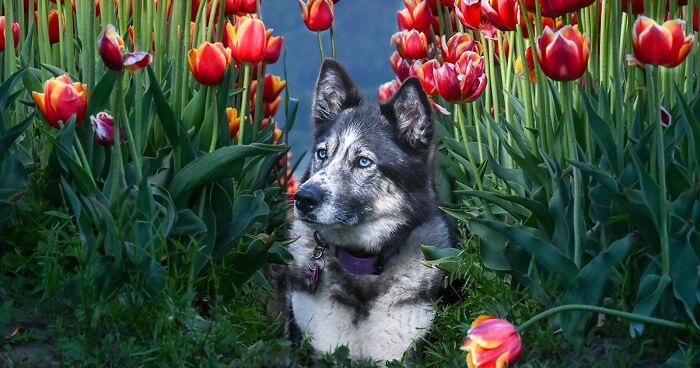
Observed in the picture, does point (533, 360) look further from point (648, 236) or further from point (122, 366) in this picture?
point (122, 366)

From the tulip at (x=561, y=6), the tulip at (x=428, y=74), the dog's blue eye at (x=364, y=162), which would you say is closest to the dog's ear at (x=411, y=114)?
the dog's blue eye at (x=364, y=162)

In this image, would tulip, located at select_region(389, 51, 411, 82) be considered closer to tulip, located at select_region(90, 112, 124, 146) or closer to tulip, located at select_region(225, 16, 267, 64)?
tulip, located at select_region(225, 16, 267, 64)

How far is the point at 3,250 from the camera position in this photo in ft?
15.9

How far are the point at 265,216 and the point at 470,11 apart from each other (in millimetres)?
1702

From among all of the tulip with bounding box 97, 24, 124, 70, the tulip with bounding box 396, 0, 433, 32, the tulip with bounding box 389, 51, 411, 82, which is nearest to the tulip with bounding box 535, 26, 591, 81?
the tulip with bounding box 97, 24, 124, 70

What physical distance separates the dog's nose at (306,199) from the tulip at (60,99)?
113 cm

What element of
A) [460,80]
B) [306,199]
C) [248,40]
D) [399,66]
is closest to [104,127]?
[306,199]

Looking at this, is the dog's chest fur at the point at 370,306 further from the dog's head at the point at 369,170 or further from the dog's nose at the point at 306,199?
the dog's nose at the point at 306,199

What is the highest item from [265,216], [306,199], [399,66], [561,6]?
[561,6]

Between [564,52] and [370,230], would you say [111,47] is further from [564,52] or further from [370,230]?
[564,52]

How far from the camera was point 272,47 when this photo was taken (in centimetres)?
622

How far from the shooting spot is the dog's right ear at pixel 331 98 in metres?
5.75

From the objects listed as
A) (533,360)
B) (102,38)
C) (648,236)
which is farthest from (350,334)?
(102,38)

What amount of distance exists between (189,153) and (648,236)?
7.65ft
